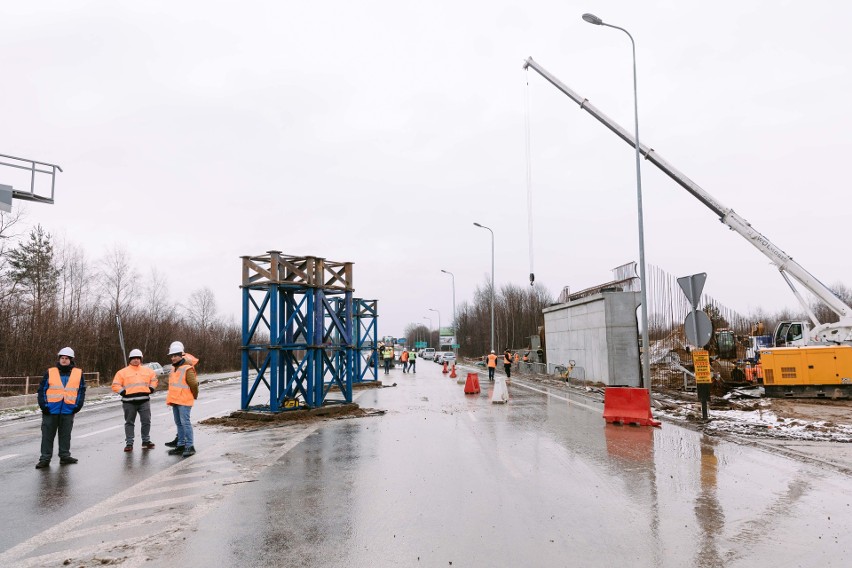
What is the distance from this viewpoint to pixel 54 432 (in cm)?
895

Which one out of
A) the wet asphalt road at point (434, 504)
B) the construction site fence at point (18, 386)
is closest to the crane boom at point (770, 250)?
the wet asphalt road at point (434, 504)

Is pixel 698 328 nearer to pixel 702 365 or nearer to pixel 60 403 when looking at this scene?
pixel 702 365

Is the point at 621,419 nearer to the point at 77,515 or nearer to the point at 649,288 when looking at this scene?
the point at 77,515

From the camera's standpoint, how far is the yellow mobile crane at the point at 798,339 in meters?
18.4

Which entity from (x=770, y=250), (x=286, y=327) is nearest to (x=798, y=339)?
(x=770, y=250)

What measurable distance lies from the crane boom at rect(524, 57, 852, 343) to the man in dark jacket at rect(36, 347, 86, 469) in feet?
68.5

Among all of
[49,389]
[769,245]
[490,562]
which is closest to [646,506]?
[490,562]

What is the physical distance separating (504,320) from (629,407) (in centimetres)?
7733

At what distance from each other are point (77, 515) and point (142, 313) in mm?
53914

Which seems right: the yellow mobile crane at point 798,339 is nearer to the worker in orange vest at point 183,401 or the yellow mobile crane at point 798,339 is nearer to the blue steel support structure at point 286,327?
the blue steel support structure at point 286,327

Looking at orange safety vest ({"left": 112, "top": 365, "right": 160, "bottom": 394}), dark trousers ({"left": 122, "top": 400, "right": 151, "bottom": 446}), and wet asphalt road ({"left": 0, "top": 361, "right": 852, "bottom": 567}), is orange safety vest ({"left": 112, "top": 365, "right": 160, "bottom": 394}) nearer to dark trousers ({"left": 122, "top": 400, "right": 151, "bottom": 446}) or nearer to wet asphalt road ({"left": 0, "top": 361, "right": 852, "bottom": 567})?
dark trousers ({"left": 122, "top": 400, "right": 151, "bottom": 446})

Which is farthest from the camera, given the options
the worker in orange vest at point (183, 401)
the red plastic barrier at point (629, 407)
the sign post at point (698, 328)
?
the sign post at point (698, 328)

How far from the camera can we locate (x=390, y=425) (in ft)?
42.4

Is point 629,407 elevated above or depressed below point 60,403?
below
